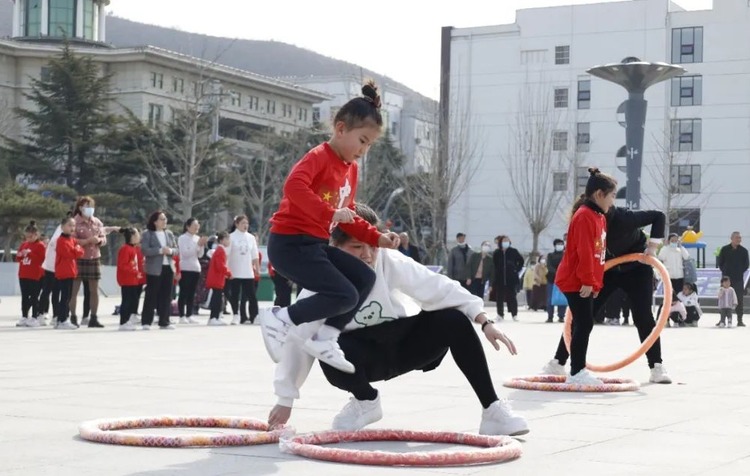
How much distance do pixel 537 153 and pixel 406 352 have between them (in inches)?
2575

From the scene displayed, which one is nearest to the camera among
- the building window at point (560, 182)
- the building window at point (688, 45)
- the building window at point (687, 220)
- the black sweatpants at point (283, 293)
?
the black sweatpants at point (283, 293)

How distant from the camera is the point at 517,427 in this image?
21.5 feet

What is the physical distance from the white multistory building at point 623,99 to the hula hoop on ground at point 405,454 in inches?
2612

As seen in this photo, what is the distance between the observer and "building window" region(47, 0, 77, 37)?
81625 millimetres

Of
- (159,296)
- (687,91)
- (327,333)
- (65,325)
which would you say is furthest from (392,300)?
(687,91)

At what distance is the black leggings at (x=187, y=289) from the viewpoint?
71.5 ft

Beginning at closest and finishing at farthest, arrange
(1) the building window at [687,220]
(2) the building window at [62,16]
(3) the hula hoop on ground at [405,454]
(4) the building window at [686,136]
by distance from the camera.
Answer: (3) the hula hoop on ground at [405,454]
(1) the building window at [687,220]
(4) the building window at [686,136]
(2) the building window at [62,16]

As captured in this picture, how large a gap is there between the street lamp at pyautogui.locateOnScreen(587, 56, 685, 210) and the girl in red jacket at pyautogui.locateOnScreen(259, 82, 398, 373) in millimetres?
27548

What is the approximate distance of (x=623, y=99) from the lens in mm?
78188

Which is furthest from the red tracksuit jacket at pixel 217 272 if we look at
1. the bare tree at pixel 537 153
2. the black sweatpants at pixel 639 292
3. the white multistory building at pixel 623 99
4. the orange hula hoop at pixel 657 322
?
the white multistory building at pixel 623 99

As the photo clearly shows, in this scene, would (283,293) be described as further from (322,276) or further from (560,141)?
(560,141)

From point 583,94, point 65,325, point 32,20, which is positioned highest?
point 32,20

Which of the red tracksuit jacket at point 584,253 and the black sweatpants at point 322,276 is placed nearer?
the black sweatpants at point 322,276

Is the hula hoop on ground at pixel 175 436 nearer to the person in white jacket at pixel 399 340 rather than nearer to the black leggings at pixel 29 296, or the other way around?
the person in white jacket at pixel 399 340
